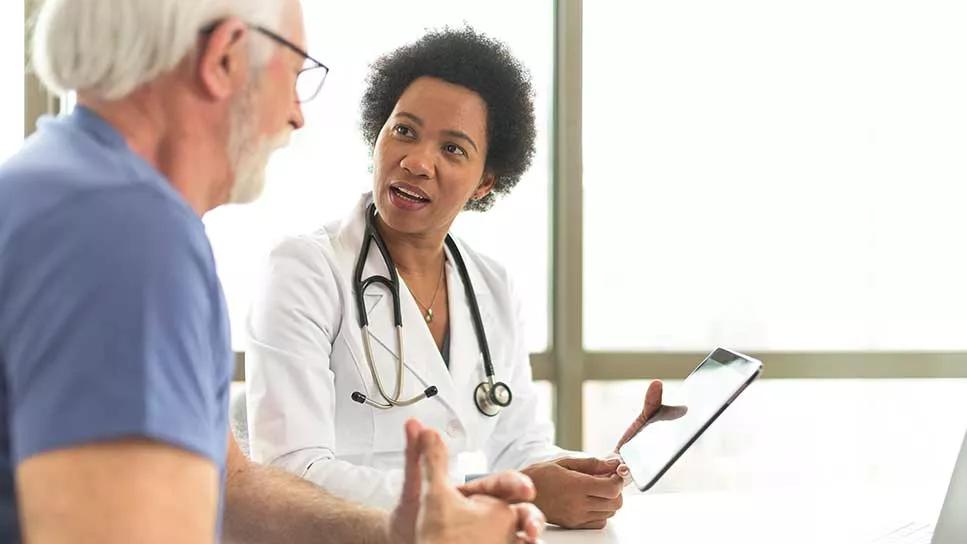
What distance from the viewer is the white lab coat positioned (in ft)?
5.47

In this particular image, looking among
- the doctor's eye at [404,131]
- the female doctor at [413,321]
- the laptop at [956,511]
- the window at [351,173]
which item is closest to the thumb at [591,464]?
the female doctor at [413,321]

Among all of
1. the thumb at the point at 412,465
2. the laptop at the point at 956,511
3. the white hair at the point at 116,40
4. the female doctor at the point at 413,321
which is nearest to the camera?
the white hair at the point at 116,40

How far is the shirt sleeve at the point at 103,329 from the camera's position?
27.3 inches

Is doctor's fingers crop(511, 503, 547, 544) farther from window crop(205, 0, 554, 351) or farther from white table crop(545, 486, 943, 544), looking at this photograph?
window crop(205, 0, 554, 351)

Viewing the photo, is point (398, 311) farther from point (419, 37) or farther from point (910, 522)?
point (910, 522)

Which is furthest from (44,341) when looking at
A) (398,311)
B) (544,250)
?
(544,250)

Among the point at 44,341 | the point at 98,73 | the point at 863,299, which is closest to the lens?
the point at 44,341

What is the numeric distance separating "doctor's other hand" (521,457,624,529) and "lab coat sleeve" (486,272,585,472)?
419mm

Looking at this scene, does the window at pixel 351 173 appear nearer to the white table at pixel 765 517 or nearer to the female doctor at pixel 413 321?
the female doctor at pixel 413 321

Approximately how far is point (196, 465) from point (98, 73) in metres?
0.36

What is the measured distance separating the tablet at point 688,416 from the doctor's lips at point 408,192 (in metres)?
0.63

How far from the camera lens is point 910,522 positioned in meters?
1.71

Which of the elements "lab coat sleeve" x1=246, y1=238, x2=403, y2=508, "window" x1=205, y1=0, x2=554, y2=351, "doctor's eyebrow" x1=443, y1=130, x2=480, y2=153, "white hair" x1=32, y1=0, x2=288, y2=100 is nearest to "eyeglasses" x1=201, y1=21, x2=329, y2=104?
"white hair" x1=32, y1=0, x2=288, y2=100

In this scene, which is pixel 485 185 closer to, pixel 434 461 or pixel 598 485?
pixel 598 485
